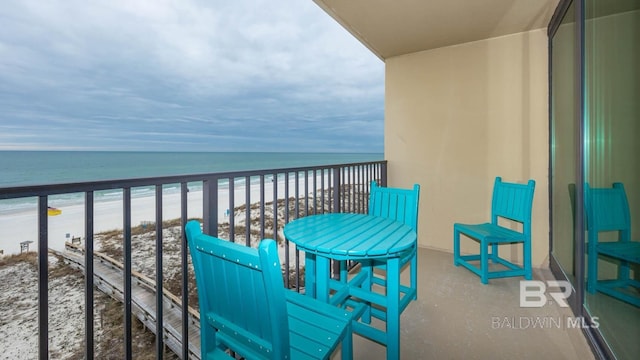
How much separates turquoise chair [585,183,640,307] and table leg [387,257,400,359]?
111cm

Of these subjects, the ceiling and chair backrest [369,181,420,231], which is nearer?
chair backrest [369,181,420,231]

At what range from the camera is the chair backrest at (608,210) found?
1.34m

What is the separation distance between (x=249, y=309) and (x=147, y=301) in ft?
12.1

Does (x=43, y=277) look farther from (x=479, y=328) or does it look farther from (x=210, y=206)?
(x=479, y=328)

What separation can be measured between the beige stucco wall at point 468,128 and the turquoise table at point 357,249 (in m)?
1.96

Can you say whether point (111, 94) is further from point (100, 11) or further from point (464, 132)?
point (464, 132)

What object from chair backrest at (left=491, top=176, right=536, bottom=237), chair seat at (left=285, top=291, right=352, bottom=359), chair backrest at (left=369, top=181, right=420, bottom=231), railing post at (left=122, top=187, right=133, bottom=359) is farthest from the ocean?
railing post at (left=122, top=187, right=133, bottom=359)

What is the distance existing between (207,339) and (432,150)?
3.29 metres

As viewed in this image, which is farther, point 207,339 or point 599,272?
point 599,272

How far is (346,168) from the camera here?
8.93ft

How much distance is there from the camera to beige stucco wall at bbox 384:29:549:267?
289cm

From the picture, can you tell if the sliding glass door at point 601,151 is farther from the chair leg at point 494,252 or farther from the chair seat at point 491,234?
the chair leg at point 494,252

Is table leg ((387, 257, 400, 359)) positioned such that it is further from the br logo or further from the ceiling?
the ceiling

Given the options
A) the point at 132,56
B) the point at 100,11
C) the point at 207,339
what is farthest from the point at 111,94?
the point at 207,339
